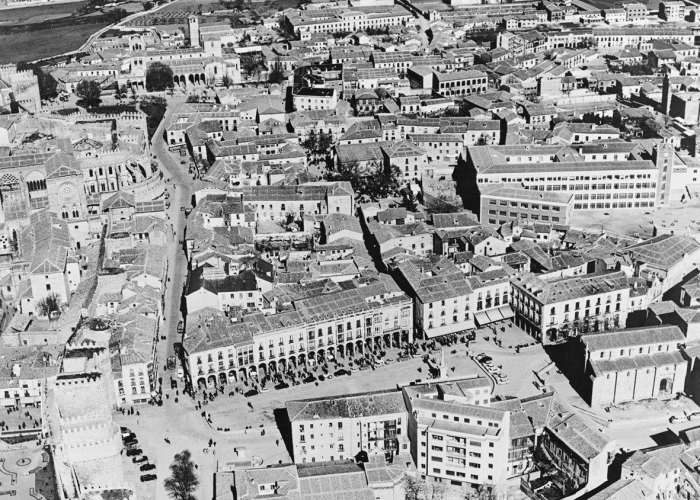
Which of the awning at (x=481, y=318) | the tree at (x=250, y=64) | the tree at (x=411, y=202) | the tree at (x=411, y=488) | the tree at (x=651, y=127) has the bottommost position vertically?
the tree at (x=411, y=488)

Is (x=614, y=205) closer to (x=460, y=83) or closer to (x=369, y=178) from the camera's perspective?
(x=369, y=178)

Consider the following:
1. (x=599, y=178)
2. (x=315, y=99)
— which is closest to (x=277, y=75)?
(x=315, y=99)

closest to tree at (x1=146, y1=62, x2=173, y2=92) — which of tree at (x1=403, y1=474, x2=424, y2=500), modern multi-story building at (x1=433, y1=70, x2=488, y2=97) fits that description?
modern multi-story building at (x1=433, y1=70, x2=488, y2=97)

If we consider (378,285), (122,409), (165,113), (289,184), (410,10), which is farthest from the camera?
(410,10)

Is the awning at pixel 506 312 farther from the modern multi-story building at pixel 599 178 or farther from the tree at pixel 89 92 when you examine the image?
the tree at pixel 89 92

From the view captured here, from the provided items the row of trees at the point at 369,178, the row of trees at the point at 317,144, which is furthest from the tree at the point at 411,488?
the row of trees at the point at 317,144

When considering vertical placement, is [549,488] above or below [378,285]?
below

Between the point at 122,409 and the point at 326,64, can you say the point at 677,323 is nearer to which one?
the point at 122,409

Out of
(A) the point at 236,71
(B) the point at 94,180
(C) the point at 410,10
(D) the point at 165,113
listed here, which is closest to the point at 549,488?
(B) the point at 94,180
